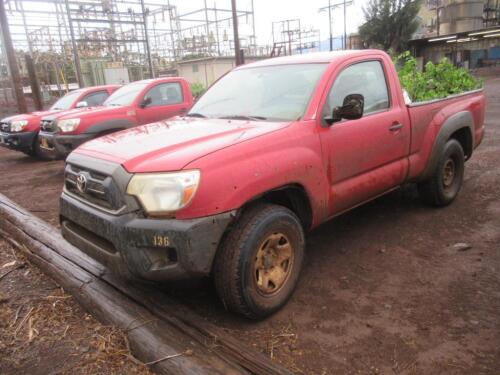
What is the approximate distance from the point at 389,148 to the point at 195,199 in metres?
2.19

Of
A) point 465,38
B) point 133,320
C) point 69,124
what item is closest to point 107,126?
point 69,124

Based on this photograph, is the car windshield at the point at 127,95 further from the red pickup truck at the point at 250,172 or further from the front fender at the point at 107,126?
the red pickup truck at the point at 250,172

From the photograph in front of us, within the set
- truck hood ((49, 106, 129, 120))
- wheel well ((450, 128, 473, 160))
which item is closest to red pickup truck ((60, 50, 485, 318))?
wheel well ((450, 128, 473, 160))

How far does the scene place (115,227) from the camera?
8.38 feet

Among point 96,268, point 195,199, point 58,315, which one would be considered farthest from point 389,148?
point 58,315

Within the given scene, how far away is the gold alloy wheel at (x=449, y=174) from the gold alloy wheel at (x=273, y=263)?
2.69 metres

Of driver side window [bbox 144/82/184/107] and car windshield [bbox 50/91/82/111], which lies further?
car windshield [bbox 50/91/82/111]

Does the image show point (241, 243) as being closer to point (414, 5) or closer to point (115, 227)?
point (115, 227)

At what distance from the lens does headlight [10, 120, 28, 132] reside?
349 inches

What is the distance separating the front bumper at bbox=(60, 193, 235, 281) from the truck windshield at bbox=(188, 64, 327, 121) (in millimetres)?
1195

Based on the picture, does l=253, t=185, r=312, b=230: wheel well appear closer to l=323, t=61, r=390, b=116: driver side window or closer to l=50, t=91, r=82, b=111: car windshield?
l=323, t=61, r=390, b=116: driver side window

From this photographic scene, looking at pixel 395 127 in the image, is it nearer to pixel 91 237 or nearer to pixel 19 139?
pixel 91 237

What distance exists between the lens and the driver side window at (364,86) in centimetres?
353

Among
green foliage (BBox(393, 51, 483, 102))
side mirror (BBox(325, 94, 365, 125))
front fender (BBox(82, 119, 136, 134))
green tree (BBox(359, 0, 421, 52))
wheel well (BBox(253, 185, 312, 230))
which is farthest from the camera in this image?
green tree (BBox(359, 0, 421, 52))
